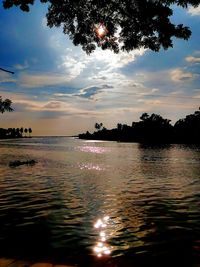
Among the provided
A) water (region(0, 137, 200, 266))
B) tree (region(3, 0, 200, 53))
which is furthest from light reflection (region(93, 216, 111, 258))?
tree (region(3, 0, 200, 53))

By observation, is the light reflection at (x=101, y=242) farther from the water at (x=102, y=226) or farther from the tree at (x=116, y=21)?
the tree at (x=116, y=21)

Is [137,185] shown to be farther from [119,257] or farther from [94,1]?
[94,1]

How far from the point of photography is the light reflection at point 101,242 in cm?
1132

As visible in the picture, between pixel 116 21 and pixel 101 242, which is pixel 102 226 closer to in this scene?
pixel 101 242

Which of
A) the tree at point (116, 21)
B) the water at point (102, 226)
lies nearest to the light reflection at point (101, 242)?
the water at point (102, 226)

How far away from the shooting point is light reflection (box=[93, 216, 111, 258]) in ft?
37.1

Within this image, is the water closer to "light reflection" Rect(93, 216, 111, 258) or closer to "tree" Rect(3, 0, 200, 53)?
"light reflection" Rect(93, 216, 111, 258)

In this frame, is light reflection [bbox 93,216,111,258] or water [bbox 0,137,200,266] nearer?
water [bbox 0,137,200,266]

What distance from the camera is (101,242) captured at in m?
12.5

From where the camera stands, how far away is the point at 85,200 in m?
22.3

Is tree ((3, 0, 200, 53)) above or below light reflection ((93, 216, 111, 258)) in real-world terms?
above

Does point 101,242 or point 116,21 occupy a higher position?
point 116,21

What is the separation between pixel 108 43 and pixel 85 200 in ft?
A: 43.4

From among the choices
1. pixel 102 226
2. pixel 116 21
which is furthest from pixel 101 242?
pixel 116 21
